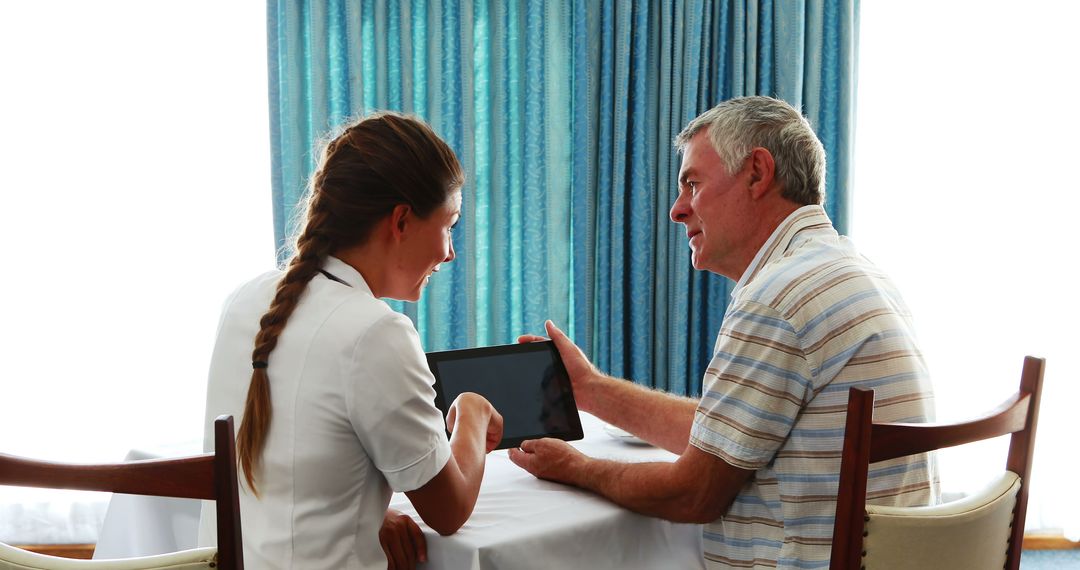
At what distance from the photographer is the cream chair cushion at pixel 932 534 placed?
1063mm

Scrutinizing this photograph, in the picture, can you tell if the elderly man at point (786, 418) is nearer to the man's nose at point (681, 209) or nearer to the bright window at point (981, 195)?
the man's nose at point (681, 209)

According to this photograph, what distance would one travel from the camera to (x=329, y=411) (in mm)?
1099

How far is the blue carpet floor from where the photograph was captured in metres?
2.95

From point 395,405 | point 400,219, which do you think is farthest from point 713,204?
point 395,405

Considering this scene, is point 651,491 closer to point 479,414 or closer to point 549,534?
point 549,534

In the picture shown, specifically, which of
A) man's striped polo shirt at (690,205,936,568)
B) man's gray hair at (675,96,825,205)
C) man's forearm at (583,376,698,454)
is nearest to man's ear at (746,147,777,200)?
man's gray hair at (675,96,825,205)

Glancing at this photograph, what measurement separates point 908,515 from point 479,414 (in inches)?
24.7

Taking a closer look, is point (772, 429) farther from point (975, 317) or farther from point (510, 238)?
point (975, 317)

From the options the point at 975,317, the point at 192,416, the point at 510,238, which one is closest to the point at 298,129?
the point at 510,238

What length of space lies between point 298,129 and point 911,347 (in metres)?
2.19

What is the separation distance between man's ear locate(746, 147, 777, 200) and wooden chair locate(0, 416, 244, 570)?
1039 millimetres

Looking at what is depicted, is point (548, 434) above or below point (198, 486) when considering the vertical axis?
below

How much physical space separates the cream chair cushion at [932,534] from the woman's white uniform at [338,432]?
54 cm

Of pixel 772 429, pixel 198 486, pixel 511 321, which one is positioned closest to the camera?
pixel 198 486
